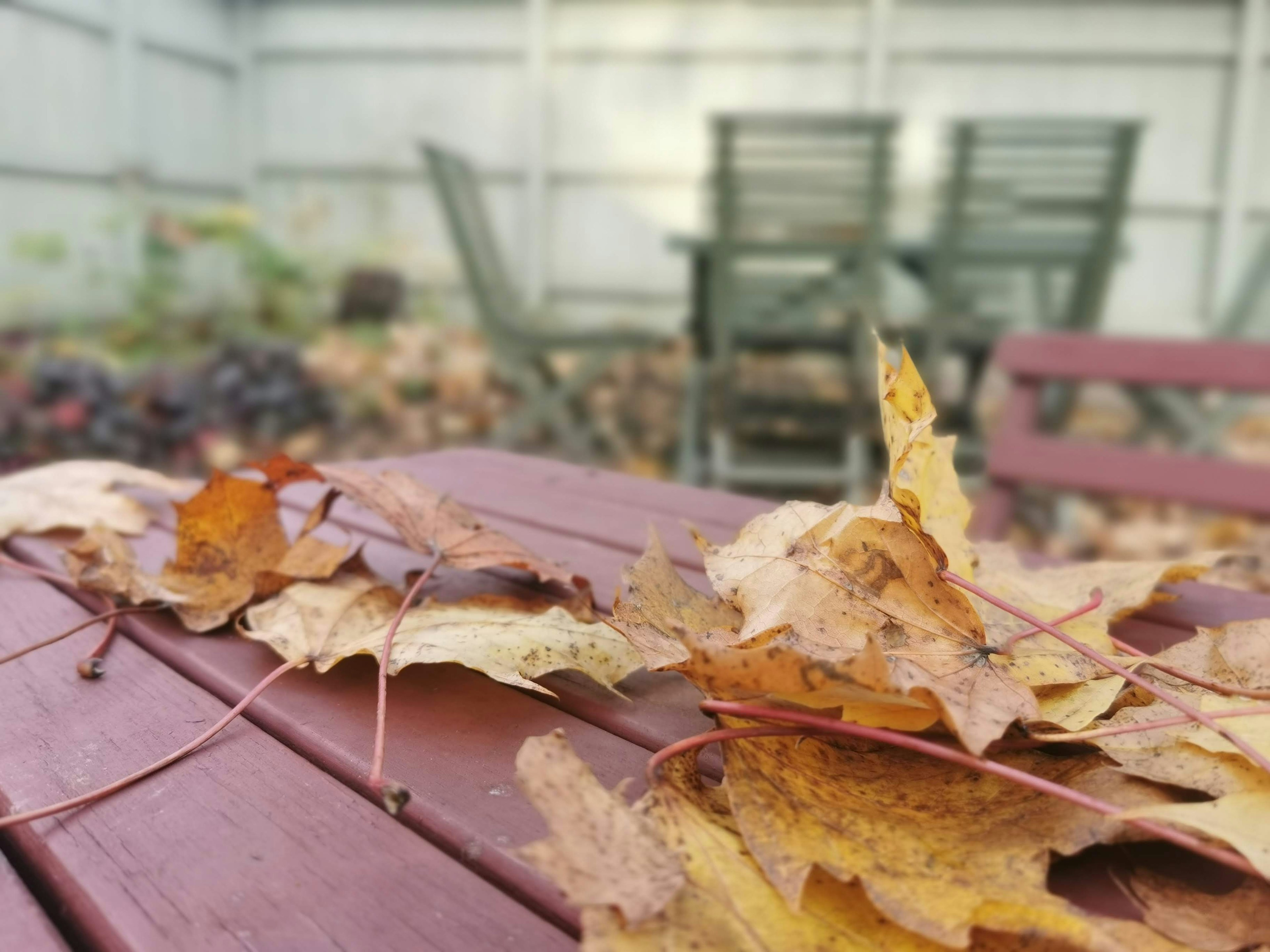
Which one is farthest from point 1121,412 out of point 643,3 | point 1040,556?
point 1040,556

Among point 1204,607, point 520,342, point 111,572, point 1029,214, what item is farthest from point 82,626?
point 520,342

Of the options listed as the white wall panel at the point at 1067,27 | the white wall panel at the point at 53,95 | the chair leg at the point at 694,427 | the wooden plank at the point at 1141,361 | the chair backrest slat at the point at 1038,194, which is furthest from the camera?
the white wall panel at the point at 1067,27

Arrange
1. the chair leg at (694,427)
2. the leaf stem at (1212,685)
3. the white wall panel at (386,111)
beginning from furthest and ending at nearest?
the white wall panel at (386,111), the chair leg at (694,427), the leaf stem at (1212,685)

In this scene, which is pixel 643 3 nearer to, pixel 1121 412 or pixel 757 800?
pixel 1121 412

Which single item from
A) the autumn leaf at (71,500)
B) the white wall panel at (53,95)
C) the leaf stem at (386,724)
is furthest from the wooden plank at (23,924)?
the white wall panel at (53,95)

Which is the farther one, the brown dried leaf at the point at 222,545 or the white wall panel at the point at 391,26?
the white wall panel at the point at 391,26

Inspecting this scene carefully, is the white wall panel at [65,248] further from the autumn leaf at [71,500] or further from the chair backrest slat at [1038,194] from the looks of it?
the autumn leaf at [71,500]

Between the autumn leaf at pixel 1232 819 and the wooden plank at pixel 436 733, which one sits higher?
the autumn leaf at pixel 1232 819

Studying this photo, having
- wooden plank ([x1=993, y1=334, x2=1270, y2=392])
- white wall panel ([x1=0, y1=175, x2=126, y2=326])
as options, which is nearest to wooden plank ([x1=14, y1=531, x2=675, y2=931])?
wooden plank ([x1=993, y1=334, x2=1270, y2=392])

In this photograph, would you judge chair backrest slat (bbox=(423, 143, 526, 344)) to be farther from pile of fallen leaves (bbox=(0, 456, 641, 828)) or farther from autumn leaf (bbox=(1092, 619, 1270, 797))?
autumn leaf (bbox=(1092, 619, 1270, 797))
